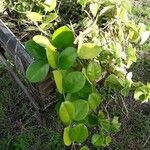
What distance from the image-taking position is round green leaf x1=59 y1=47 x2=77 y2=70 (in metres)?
1.07

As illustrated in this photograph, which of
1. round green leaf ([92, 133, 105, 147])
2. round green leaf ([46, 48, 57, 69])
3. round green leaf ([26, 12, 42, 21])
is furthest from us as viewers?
round green leaf ([92, 133, 105, 147])

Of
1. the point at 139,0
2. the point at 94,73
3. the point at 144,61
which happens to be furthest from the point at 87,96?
the point at 139,0

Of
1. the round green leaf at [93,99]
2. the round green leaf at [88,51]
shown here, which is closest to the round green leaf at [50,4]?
the round green leaf at [88,51]

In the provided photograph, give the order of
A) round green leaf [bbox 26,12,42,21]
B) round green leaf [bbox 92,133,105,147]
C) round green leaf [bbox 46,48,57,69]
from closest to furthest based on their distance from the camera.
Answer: round green leaf [bbox 46,48,57,69] → round green leaf [bbox 26,12,42,21] → round green leaf [bbox 92,133,105,147]

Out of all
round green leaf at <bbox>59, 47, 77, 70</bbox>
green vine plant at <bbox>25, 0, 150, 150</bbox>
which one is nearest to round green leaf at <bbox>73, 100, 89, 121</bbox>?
green vine plant at <bbox>25, 0, 150, 150</bbox>

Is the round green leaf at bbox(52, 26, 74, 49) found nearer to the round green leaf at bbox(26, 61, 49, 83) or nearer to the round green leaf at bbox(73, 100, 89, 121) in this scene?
the round green leaf at bbox(26, 61, 49, 83)

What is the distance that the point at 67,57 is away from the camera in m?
1.06

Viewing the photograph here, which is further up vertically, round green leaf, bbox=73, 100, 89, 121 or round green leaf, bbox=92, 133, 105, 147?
round green leaf, bbox=73, 100, 89, 121

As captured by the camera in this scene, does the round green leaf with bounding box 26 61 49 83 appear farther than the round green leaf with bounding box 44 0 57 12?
No

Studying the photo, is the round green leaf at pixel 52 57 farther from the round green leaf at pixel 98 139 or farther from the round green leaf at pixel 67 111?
the round green leaf at pixel 98 139

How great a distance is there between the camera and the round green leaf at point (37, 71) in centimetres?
109

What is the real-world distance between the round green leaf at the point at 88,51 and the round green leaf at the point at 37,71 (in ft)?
0.36

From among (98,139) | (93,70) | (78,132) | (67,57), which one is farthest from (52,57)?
(98,139)

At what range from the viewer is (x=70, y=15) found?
131 centimetres
